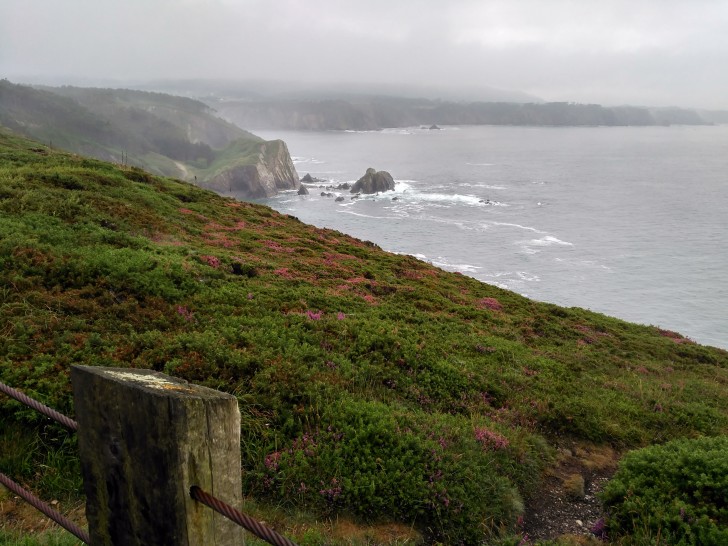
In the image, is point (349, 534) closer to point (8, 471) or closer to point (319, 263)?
point (8, 471)

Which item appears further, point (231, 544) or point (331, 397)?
point (331, 397)

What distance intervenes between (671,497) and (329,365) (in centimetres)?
622

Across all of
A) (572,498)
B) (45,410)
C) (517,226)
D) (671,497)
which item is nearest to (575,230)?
(517,226)

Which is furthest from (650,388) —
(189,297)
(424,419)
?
(189,297)

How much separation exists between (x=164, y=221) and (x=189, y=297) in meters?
10.9

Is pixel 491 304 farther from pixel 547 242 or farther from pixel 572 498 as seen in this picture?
pixel 547 242

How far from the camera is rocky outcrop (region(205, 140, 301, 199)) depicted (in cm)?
15125

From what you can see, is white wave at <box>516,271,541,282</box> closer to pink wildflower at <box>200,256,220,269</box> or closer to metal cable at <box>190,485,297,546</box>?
pink wildflower at <box>200,256,220,269</box>

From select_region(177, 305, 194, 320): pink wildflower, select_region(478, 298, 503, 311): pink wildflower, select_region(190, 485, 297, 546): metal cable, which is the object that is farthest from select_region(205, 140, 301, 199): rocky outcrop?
select_region(190, 485, 297, 546): metal cable

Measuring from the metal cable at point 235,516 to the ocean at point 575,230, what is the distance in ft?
193

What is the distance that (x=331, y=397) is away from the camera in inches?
333

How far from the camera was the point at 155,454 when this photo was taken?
2275 millimetres

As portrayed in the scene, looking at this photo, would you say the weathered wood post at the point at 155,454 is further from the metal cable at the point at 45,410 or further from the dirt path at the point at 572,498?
the dirt path at the point at 572,498

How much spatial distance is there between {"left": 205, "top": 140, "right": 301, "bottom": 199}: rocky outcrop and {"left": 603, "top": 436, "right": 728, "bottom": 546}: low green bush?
14862cm
